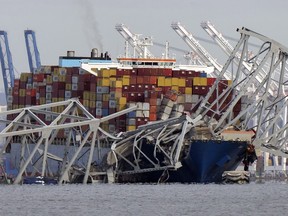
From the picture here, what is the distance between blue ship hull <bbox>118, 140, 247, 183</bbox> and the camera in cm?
13938

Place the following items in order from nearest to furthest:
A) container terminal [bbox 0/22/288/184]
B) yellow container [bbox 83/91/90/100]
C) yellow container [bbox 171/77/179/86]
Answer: container terminal [bbox 0/22/288/184] → yellow container [bbox 171/77/179/86] → yellow container [bbox 83/91/90/100]

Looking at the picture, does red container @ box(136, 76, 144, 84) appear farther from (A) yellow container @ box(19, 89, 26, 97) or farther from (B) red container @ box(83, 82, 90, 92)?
(A) yellow container @ box(19, 89, 26, 97)

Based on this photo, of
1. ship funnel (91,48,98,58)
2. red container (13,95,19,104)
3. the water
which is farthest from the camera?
ship funnel (91,48,98,58)

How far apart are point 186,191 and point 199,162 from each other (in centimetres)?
1392

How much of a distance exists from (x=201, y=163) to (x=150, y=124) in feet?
18.3

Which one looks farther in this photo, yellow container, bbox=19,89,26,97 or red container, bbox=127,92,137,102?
yellow container, bbox=19,89,26,97

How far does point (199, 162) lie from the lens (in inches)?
5487

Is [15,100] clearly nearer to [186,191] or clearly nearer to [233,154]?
[233,154]

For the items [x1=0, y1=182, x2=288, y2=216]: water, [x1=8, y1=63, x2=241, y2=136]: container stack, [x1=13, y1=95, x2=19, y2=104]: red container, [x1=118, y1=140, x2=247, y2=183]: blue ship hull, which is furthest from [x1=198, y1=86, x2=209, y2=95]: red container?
[x1=13, y1=95, x2=19, y2=104]: red container

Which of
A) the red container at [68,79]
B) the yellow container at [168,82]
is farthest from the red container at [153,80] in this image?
the red container at [68,79]

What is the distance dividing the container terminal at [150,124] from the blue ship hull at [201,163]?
82 millimetres

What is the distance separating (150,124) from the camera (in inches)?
5566

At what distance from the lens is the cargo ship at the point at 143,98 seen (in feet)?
459

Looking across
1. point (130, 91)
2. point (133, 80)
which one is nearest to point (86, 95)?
point (133, 80)
